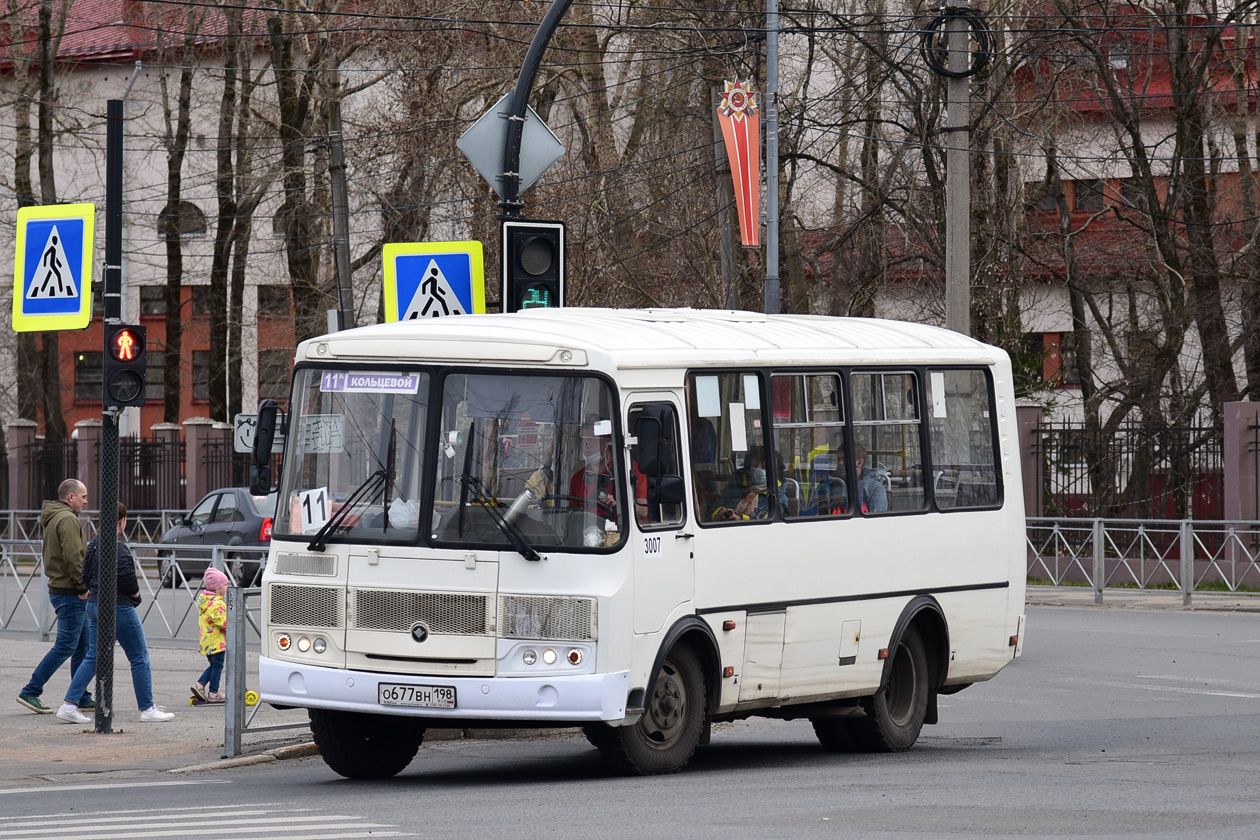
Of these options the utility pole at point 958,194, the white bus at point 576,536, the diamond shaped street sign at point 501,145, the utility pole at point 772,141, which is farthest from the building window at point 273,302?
the white bus at point 576,536

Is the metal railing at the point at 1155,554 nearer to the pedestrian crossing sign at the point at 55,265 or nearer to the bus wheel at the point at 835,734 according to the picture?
the bus wheel at the point at 835,734

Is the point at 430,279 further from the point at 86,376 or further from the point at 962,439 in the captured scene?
the point at 86,376

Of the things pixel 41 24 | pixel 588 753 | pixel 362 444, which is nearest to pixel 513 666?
pixel 362 444

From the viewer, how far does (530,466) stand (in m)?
10.7

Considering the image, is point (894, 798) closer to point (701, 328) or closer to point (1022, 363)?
point (701, 328)

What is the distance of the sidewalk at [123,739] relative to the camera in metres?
12.5

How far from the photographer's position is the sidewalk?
40.9 feet

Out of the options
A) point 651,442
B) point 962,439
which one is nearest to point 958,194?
point 962,439

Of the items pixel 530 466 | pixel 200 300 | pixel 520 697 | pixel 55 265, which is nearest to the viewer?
pixel 520 697

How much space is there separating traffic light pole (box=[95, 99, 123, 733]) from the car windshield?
9.77 feet

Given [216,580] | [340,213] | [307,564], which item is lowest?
[216,580]

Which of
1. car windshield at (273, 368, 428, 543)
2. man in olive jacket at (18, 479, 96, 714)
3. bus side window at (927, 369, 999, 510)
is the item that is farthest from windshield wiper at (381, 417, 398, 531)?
man in olive jacket at (18, 479, 96, 714)

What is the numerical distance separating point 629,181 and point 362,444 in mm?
26100

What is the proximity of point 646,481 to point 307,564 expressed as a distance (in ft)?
6.82
